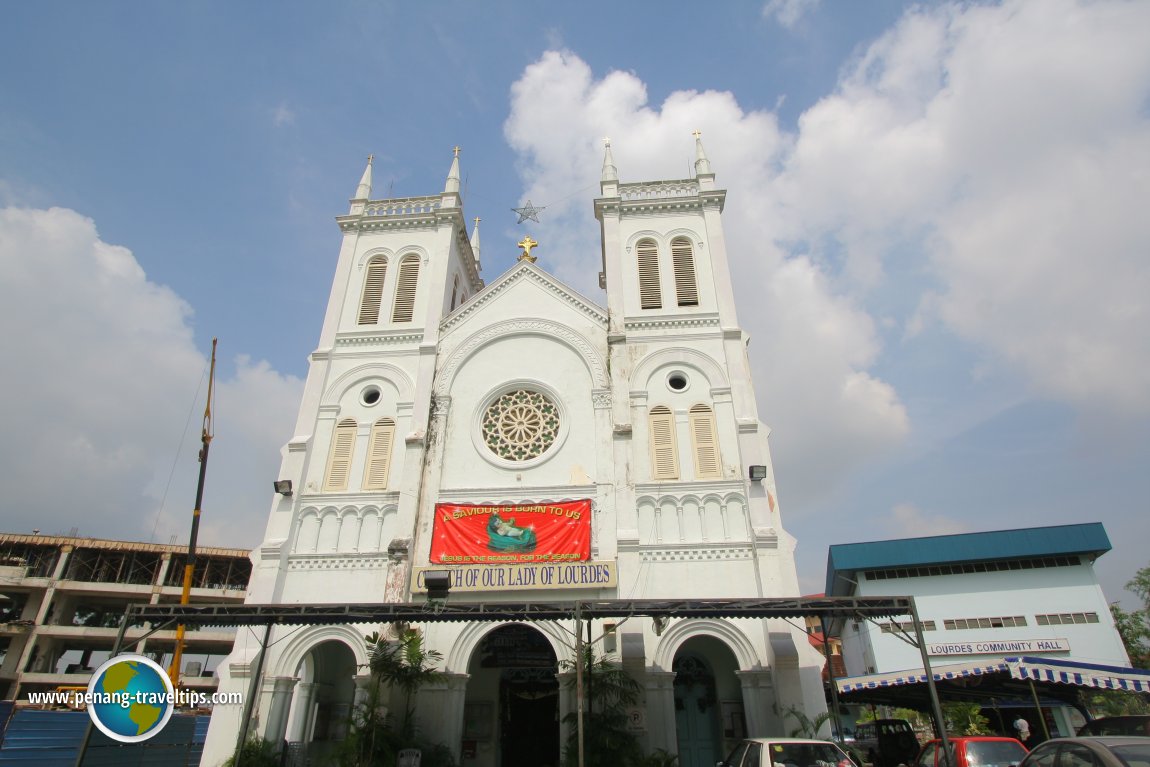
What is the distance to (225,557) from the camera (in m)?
42.2

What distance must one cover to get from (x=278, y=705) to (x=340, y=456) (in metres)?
6.89

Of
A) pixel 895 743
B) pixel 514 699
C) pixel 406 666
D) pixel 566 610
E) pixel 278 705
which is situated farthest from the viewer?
pixel 895 743

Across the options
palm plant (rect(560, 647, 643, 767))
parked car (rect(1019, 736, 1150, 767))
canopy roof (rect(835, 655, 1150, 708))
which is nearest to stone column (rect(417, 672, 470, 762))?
palm plant (rect(560, 647, 643, 767))

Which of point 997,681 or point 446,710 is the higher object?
point 997,681

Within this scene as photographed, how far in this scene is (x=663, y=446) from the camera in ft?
62.9

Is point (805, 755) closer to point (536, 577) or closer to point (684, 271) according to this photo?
point (536, 577)

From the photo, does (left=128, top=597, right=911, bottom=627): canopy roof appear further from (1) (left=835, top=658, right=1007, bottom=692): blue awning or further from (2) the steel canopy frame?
(1) (left=835, top=658, right=1007, bottom=692): blue awning

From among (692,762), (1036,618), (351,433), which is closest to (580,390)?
(351,433)

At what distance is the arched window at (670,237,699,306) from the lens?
21983mm

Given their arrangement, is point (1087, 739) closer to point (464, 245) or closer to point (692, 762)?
point (692, 762)

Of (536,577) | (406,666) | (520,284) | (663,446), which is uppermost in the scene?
(520,284)

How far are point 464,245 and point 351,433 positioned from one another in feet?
30.9

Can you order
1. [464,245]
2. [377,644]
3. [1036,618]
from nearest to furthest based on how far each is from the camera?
[377,644]
[464,245]
[1036,618]

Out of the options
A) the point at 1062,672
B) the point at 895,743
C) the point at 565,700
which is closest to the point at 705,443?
the point at 565,700
